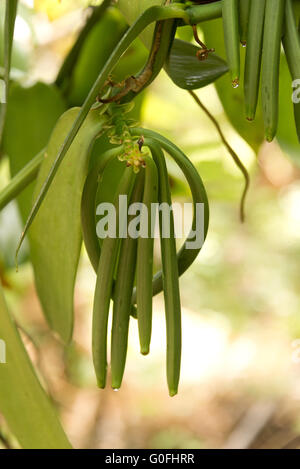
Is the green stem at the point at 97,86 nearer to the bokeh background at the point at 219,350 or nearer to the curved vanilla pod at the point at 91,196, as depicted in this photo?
the curved vanilla pod at the point at 91,196

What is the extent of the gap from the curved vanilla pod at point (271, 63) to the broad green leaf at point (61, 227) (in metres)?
0.10

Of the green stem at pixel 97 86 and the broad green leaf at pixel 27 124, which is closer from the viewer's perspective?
the green stem at pixel 97 86

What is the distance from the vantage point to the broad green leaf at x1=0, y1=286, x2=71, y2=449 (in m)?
0.38

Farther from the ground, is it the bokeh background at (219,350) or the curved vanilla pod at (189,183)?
the curved vanilla pod at (189,183)

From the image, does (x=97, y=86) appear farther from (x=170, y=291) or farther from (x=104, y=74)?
(x=170, y=291)

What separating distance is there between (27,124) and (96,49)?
10 cm

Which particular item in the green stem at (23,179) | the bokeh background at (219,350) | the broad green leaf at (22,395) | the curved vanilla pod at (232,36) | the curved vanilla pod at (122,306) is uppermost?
the curved vanilla pod at (232,36)

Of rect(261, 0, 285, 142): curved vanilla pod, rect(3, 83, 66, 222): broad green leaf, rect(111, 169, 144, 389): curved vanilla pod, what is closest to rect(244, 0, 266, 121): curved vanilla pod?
rect(261, 0, 285, 142): curved vanilla pod

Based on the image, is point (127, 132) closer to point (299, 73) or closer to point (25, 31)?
point (299, 73)

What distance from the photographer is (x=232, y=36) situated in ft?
1.06

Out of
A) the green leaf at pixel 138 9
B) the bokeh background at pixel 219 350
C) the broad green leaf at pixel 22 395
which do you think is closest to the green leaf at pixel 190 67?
the green leaf at pixel 138 9

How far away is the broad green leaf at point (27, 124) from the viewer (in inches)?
22.8

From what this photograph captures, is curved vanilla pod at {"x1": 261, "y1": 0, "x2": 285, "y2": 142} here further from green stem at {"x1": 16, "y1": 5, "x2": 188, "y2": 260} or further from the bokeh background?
the bokeh background

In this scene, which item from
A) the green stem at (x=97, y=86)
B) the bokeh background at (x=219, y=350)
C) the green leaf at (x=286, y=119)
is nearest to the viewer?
the green stem at (x=97, y=86)
